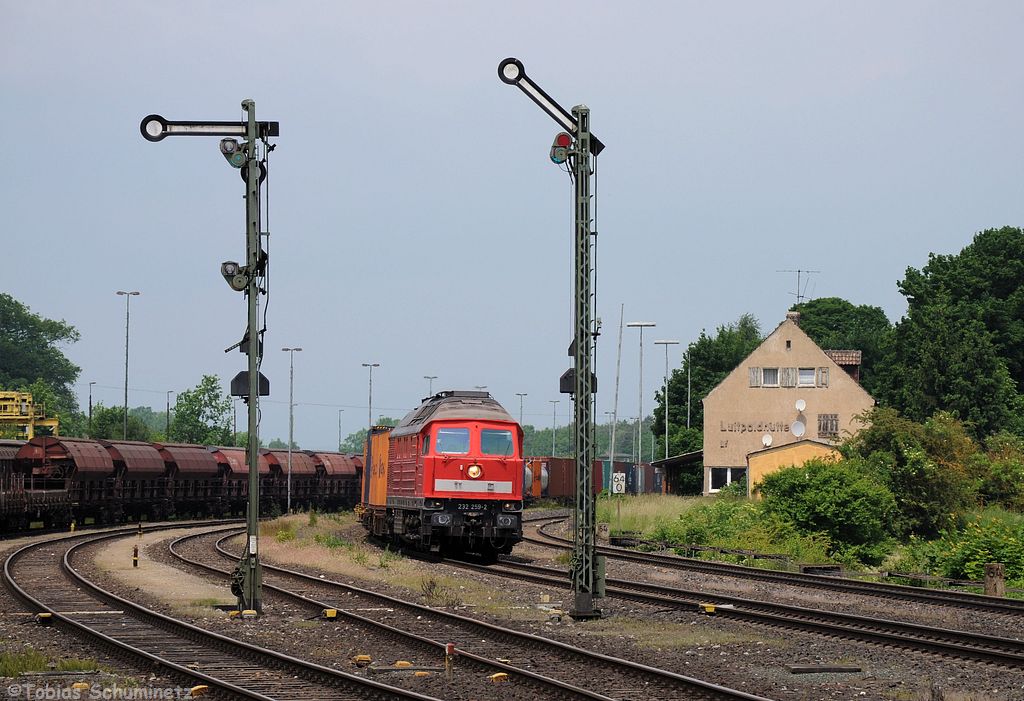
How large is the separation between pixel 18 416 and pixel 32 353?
85.7 m

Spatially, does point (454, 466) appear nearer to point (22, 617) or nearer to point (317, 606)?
point (317, 606)

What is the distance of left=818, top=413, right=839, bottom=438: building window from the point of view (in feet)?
228

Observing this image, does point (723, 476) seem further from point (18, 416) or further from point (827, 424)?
point (18, 416)

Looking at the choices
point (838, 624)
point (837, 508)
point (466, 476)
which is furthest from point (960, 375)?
point (838, 624)

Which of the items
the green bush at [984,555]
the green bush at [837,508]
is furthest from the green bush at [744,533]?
the green bush at [984,555]

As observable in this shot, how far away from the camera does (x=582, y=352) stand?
65.6 feet

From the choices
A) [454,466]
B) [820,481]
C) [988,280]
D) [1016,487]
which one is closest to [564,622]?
[454,466]

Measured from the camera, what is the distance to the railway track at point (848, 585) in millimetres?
21844

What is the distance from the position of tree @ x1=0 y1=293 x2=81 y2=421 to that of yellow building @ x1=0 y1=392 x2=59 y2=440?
69.8m

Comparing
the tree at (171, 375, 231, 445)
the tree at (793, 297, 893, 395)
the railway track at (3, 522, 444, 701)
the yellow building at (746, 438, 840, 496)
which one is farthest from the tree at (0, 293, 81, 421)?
the railway track at (3, 522, 444, 701)

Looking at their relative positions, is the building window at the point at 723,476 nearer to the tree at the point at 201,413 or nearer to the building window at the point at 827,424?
the building window at the point at 827,424

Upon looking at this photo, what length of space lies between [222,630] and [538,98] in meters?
9.02

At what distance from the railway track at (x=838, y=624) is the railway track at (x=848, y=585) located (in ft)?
10.8

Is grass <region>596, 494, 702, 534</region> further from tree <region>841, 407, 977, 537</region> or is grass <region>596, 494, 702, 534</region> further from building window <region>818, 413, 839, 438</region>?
building window <region>818, 413, 839, 438</region>
